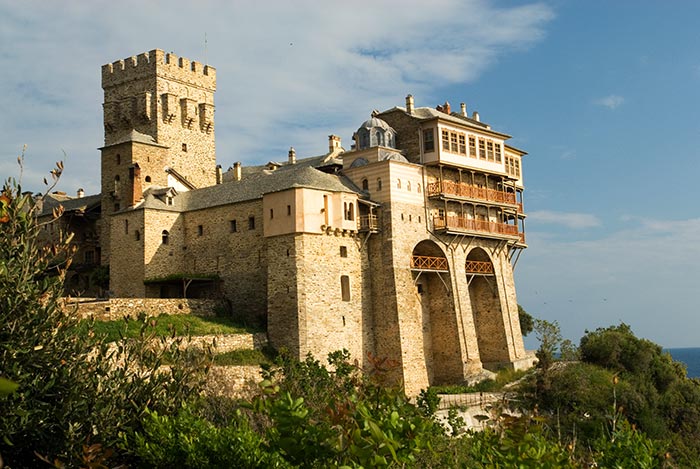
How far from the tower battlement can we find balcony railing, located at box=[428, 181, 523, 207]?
17529 millimetres

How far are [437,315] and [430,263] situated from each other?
2.85 m

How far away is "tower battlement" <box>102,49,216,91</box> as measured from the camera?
47188mm

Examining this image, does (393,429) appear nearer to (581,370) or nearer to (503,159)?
(581,370)

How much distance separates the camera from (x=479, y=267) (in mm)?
43594

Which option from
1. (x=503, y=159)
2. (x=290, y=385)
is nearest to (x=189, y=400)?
(x=290, y=385)

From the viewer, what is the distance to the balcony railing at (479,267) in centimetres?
4294

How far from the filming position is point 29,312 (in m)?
14.9

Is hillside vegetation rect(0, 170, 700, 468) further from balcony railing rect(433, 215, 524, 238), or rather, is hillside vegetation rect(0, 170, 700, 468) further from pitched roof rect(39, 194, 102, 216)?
pitched roof rect(39, 194, 102, 216)

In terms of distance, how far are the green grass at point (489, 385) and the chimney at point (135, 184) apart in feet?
59.9

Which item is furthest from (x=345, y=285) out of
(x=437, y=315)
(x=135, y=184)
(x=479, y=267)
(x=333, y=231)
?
(x=135, y=184)

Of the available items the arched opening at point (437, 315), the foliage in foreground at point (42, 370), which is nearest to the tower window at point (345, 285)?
the arched opening at point (437, 315)

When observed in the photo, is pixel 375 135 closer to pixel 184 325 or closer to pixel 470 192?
pixel 470 192

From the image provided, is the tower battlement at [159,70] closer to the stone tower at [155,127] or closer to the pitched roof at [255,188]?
the stone tower at [155,127]

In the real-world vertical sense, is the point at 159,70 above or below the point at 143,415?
above
